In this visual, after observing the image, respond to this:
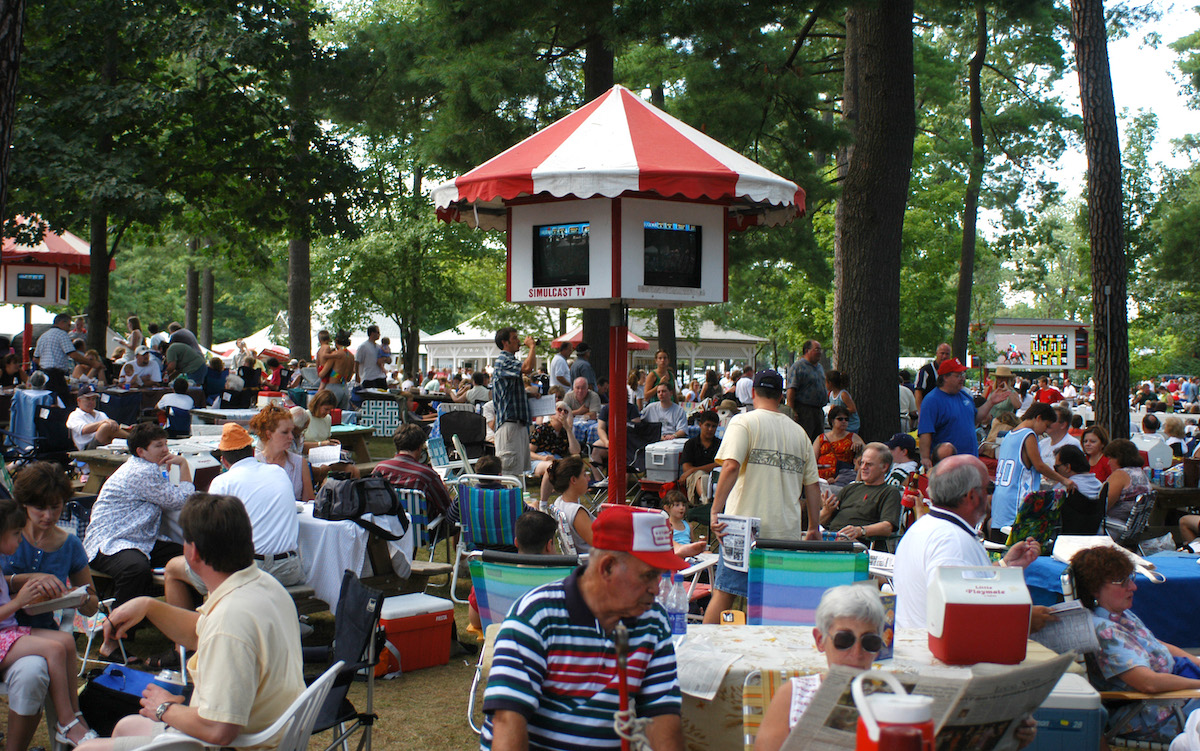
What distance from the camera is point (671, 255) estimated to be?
6000 mm

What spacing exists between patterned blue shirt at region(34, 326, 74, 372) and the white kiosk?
12.1 m

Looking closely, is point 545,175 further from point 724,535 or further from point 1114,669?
point 1114,669

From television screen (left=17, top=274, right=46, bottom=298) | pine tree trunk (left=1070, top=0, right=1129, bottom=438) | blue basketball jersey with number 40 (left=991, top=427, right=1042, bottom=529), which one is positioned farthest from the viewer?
television screen (left=17, top=274, right=46, bottom=298)

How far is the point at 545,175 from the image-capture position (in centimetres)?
561

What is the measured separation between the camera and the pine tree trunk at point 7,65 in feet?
15.8

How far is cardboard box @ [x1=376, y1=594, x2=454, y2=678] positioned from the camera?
19.3ft

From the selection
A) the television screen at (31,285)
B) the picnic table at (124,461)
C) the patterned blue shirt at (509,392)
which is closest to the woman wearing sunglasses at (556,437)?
the patterned blue shirt at (509,392)

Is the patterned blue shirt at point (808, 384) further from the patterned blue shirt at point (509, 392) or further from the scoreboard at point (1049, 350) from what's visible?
the scoreboard at point (1049, 350)

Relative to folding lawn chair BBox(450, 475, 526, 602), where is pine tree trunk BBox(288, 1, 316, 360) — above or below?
above

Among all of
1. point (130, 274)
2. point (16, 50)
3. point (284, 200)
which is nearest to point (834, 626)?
point (16, 50)

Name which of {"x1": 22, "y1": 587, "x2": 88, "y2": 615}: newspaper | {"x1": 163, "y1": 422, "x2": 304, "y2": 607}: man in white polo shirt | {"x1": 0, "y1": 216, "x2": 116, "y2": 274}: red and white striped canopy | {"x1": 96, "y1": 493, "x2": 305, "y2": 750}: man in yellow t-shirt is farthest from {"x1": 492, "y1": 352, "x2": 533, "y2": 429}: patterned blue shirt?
{"x1": 0, "y1": 216, "x2": 116, "y2": 274}: red and white striped canopy

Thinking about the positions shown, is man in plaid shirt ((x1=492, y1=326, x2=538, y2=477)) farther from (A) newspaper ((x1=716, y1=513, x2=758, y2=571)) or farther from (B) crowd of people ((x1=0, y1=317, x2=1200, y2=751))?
(A) newspaper ((x1=716, y1=513, x2=758, y2=571))

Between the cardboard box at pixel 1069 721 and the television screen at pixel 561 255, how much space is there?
330 centimetres

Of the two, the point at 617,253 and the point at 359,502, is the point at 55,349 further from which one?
the point at 617,253
